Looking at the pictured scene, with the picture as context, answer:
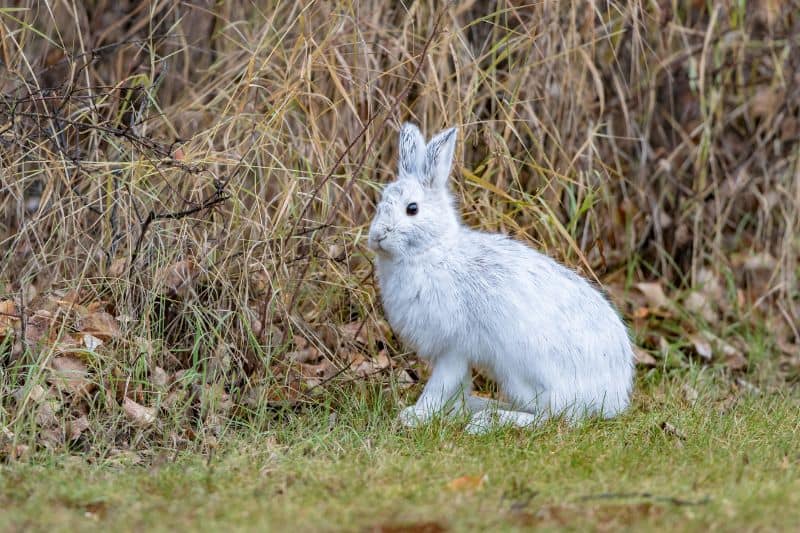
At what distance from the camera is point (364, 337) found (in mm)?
4828

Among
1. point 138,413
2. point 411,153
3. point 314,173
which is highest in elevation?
point 411,153

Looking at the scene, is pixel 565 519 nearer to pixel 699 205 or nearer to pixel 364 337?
pixel 364 337

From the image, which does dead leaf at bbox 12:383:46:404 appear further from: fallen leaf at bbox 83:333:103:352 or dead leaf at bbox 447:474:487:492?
dead leaf at bbox 447:474:487:492

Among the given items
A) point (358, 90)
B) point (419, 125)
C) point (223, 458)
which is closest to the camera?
point (223, 458)

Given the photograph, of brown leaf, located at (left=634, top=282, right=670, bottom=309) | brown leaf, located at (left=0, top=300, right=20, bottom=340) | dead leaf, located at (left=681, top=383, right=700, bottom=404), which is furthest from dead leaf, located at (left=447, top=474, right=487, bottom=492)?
brown leaf, located at (left=634, top=282, right=670, bottom=309)

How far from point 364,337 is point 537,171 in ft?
3.94

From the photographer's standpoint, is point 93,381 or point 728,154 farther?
point 728,154

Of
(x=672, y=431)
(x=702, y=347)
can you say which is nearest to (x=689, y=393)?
(x=702, y=347)

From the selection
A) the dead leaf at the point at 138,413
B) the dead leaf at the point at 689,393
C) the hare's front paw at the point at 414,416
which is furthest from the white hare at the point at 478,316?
the dead leaf at the point at 138,413

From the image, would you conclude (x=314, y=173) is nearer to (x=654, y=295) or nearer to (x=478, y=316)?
(x=478, y=316)

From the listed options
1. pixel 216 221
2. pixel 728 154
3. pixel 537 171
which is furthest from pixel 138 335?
pixel 728 154

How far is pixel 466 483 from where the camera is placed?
331 centimetres

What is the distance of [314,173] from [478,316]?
1094mm

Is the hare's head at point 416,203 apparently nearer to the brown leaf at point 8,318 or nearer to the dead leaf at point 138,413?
the dead leaf at point 138,413
